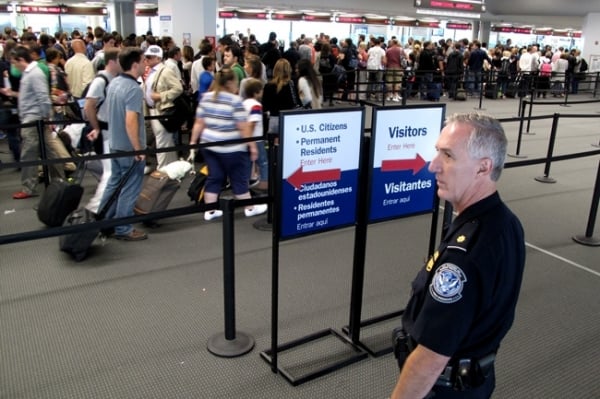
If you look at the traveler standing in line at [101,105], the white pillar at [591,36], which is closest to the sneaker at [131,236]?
the traveler standing in line at [101,105]

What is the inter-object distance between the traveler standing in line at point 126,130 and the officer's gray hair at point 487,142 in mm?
3517

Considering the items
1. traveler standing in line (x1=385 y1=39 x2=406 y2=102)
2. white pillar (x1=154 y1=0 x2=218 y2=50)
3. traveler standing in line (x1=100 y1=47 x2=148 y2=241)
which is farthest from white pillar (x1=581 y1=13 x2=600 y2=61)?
traveler standing in line (x1=100 y1=47 x2=148 y2=241)

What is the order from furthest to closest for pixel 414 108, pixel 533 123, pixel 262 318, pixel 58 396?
1. pixel 533 123
2. pixel 262 318
3. pixel 414 108
4. pixel 58 396

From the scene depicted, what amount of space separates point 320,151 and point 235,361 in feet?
4.32

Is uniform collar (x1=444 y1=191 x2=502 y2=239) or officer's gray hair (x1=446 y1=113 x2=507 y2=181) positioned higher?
officer's gray hair (x1=446 y1=113 x2=507 y2=181)

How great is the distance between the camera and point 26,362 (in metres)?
2.97

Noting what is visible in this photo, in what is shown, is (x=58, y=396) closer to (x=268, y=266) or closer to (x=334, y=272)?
(x=268, y=266)

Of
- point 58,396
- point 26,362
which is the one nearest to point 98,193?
point 26,362

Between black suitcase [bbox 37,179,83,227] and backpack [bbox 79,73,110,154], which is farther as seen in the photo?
backpack [bbox 79,73,110,154]

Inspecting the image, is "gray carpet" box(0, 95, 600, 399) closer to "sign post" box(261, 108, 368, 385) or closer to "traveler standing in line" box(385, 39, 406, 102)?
"sign post" box(261, 108, 368, 385)

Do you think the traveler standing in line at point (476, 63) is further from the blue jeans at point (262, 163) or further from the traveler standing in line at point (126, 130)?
the traveler standing in line at point (126, 130)

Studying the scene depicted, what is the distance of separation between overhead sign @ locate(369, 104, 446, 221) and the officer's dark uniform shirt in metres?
1.41

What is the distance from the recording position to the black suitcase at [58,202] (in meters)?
4.73

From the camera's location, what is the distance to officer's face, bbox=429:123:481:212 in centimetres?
146
